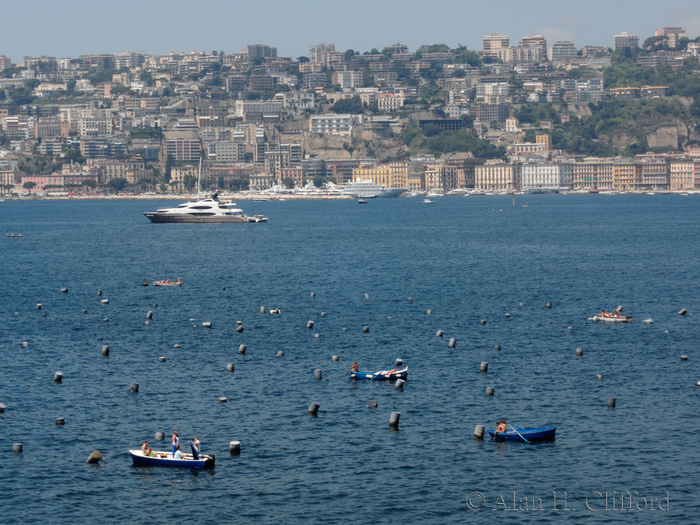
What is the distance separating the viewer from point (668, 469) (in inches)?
1152

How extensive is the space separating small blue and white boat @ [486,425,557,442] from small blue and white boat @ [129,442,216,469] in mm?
8618

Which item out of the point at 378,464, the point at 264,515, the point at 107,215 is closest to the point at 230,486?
the point at 264,515

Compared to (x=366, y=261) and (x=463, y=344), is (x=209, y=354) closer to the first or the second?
(x=463, y=344)

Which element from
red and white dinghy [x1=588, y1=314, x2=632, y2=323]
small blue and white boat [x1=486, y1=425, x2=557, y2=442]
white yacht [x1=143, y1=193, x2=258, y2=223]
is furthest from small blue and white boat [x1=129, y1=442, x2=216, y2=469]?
white yacht [x1=143, y1=193, x2=258, y2=223]

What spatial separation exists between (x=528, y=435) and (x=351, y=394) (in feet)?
24.8

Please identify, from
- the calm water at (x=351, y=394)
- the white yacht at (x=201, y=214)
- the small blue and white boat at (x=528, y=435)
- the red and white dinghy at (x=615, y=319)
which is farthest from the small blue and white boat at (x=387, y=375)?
the white yacht at (x=201, y=214)

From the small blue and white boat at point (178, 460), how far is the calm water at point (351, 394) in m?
0.38

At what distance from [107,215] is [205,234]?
62.6 meters

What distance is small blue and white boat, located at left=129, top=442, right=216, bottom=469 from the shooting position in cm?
2948

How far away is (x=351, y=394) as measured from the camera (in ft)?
121

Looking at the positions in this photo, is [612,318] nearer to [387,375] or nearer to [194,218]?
[387,375]

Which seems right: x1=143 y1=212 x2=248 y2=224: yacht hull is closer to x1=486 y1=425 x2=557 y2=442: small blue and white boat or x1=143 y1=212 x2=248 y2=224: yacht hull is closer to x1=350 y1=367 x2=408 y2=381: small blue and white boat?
x1=350 y1=367 x2=408 y2=381: small blue and white boat

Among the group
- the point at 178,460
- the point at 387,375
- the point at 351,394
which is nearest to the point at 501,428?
the point at 351,394

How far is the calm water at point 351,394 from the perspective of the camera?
27.7 m
